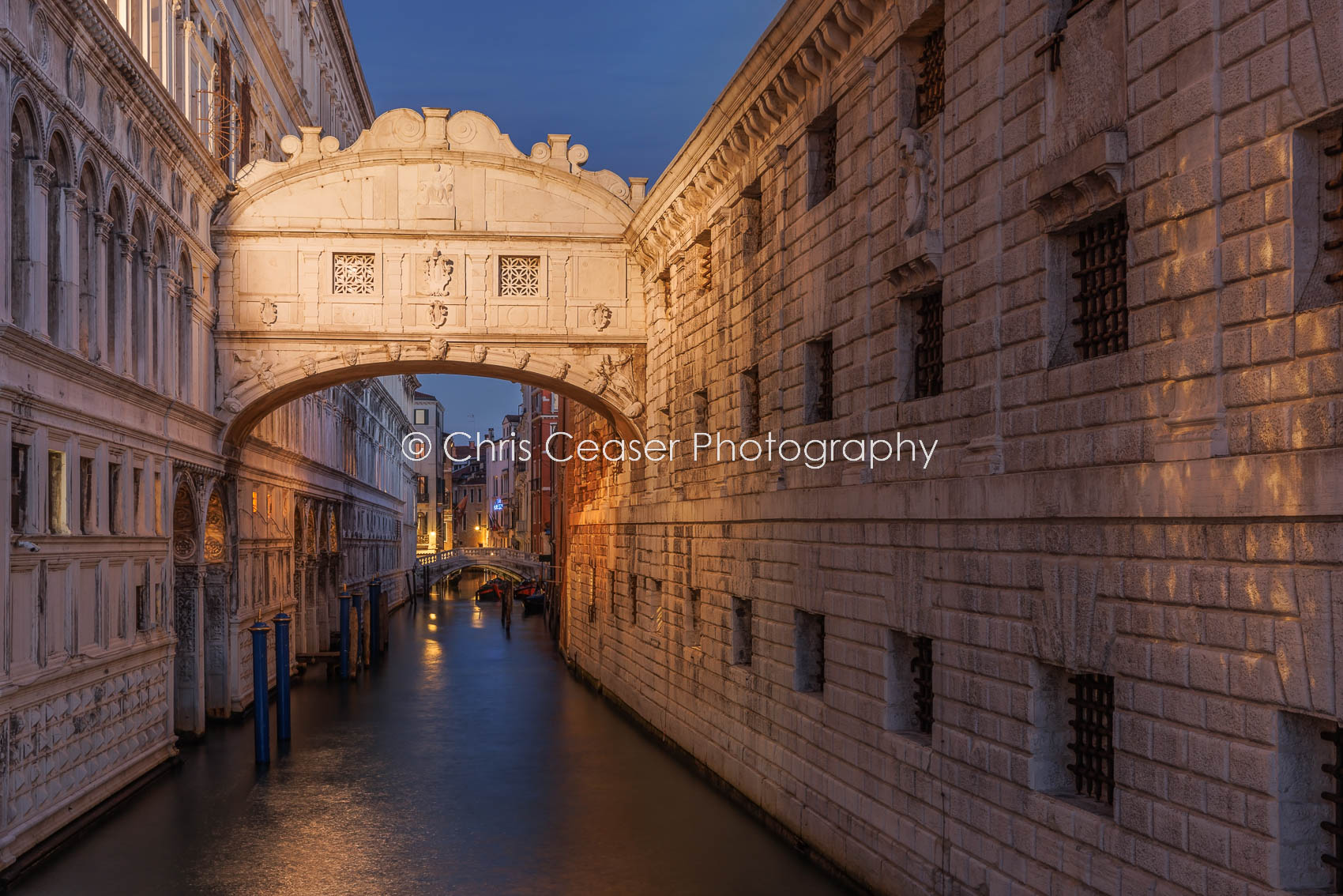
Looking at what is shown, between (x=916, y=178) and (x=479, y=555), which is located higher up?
(x=916, y=178)

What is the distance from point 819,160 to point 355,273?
10.1 m

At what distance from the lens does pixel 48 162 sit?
13.6 metres

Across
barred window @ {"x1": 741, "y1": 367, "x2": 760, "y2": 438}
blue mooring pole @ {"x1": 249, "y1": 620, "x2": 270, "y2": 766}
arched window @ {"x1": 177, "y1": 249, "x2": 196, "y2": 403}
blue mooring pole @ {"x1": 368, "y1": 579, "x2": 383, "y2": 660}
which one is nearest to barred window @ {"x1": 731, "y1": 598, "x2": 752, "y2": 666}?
barred window @ {"x1": 741, "y1": 367, "x2": 760, "y2": 438}

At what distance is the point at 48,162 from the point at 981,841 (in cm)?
1075

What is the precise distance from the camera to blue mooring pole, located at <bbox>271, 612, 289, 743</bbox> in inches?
800

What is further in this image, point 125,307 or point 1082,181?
point 125,307

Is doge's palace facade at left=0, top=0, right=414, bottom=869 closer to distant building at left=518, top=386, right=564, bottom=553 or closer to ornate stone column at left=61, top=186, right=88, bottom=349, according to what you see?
ornate stone column at left=61, top=186, right=88, bottom=349

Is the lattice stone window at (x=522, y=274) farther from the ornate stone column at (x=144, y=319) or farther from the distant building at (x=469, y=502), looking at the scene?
the distant building at (x=469, y=502)

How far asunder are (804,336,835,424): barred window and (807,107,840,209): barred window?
150cm

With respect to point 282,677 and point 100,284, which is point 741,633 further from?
point 100,284

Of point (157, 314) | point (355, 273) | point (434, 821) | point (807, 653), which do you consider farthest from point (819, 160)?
point (355, 273)

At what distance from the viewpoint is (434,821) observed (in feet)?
49.8

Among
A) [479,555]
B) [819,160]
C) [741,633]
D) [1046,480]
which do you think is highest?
[819,160]

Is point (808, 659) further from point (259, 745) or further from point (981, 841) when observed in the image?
point (259, 745)
